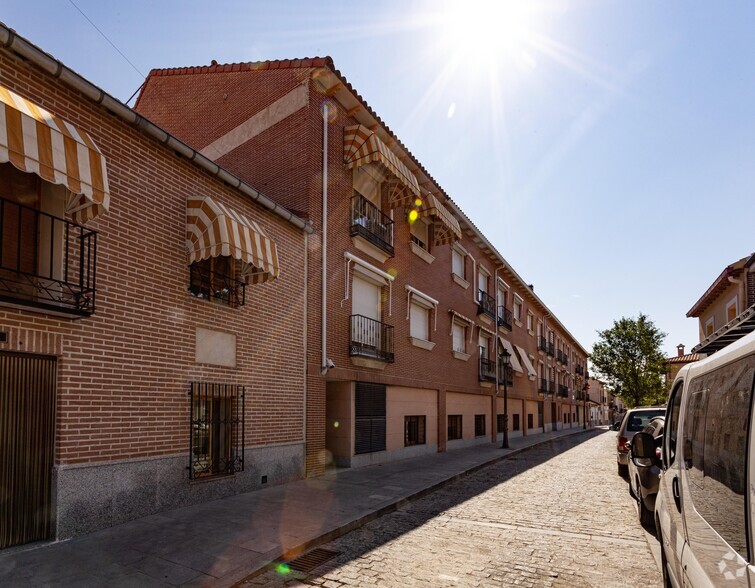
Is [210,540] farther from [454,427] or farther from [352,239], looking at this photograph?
[454,427]

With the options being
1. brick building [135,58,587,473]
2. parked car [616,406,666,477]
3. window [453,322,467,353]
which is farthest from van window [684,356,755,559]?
window [453,322,467,353]

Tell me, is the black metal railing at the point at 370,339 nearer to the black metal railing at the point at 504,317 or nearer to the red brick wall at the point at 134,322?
the red brick wall at the point at 134,322

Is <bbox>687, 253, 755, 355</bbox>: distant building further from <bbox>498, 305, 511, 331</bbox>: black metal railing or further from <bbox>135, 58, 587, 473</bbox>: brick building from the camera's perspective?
<bbox>498, 305, 511, 331</bbox>: black metal railing

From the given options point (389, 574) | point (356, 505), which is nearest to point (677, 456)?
point (389, 574)

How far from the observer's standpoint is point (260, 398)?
9758 millimetres

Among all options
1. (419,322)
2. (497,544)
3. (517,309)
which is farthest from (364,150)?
(517,309)

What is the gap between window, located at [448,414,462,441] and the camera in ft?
63.6

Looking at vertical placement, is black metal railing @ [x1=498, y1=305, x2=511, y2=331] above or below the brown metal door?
above

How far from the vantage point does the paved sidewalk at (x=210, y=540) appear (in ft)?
16.2

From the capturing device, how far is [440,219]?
1686cm

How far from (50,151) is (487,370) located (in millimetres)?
20511

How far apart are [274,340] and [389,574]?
5830mm

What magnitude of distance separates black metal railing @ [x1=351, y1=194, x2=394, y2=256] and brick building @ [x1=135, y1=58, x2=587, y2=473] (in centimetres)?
5

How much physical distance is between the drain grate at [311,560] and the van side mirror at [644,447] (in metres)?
3.47
